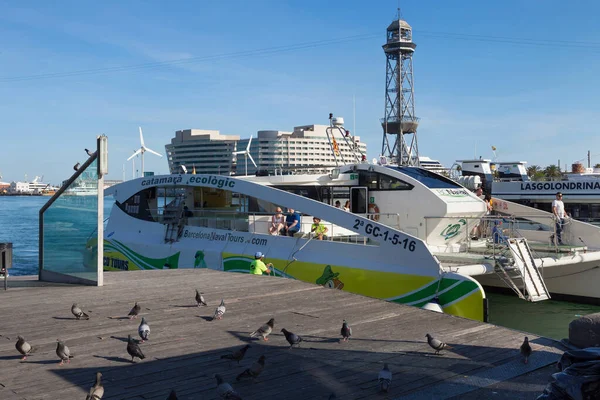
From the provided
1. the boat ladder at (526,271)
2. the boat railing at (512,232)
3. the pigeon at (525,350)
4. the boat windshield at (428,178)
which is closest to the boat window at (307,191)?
the boat windshield at (428,178)

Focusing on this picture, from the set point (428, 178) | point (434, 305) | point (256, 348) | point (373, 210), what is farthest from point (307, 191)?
point (256, 348)

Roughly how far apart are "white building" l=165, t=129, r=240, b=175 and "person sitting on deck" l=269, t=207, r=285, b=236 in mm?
37768

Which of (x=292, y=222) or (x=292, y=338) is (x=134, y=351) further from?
(x=292, y=222)

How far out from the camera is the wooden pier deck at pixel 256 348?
17.5 ft

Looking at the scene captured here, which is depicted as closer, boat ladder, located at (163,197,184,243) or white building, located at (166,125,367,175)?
boat ladder, located at (163,197,184,243)

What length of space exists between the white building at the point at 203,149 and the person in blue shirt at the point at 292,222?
38159mm

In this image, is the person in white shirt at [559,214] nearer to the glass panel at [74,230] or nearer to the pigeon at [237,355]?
the glass panel at [74,230]

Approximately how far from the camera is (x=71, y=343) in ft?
21.8

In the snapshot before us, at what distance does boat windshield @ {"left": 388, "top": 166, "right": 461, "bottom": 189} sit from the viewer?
1661 centimetres

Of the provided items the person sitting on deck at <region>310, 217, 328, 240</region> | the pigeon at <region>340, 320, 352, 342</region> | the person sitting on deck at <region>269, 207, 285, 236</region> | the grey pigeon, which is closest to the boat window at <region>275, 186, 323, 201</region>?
the person sitting on deck at <region>269, 207, 285, 236</region>

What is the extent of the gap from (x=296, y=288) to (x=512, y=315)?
7.59 m

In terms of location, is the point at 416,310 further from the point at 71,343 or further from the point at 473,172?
the point at 473,172

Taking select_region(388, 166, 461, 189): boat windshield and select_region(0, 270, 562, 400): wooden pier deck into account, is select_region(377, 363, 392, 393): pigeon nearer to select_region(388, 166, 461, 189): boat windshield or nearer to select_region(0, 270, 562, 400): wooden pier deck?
select_region(0, 270, 562, 400): wooden pier deck

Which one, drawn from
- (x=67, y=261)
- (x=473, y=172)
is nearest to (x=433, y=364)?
(x=67, y=261)
